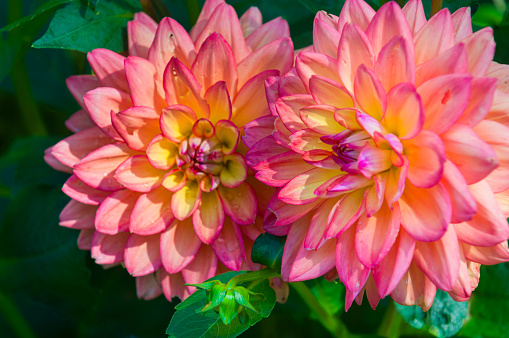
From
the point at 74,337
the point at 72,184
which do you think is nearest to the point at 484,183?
the point at 72,184

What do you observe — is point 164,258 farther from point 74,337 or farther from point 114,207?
point 74,337

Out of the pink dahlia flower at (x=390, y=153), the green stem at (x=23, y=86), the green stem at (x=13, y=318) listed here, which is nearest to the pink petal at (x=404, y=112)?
the pink dahlia flower at (x=390, y=153)

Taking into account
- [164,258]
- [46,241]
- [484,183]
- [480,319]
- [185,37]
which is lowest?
[480,319]

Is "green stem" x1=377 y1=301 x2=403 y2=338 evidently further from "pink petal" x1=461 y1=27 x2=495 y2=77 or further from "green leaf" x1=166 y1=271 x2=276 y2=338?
"pink petal" x1=461 y1=27 x2=495 y2=77

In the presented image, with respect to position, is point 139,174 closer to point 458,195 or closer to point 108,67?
point 108,67

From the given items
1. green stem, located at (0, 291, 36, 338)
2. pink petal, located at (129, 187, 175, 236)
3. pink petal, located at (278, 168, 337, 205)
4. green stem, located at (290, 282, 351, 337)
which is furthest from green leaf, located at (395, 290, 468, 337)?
green stem, located at (0, 291, 36, 338)
